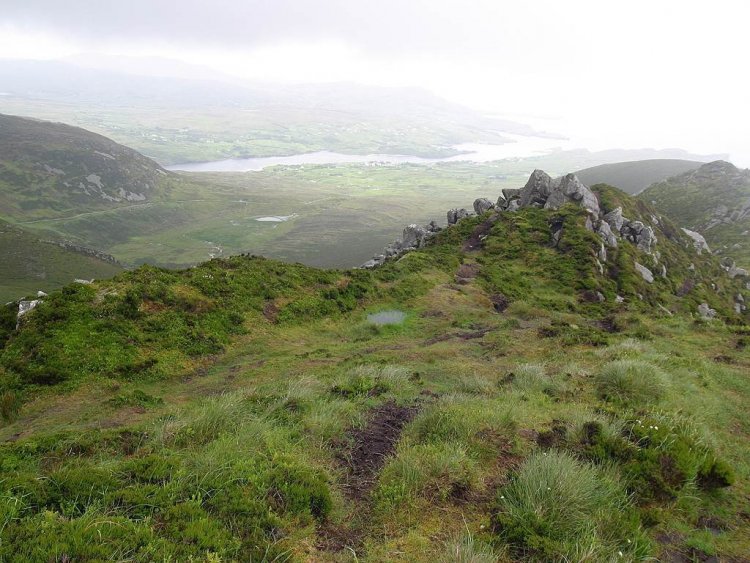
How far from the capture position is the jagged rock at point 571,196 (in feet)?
193

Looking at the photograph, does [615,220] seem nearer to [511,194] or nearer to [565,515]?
[511,194]

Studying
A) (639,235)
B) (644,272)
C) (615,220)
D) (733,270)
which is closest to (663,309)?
(644,272)

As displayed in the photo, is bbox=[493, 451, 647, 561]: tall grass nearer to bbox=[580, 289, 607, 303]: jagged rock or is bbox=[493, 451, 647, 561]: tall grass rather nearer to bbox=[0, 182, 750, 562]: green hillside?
bbox=[0, 182, 750, 562]: green hillside

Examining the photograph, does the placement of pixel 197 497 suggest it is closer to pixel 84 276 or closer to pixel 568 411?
pixel 568 411

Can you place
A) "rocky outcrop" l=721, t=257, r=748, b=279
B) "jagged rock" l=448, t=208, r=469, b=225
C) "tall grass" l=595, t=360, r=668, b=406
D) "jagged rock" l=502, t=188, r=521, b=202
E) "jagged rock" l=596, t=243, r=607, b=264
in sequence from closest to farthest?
1. "tall grass" l=595, t=360, r=668, b=406
2. "jagged rock" l=596, t=243, r=607, b=264
3. "jagged rock" l=448, t=208, r=469, b=225
4. "jagged rock" l=502, t=188, r=521, b=202
5. "rocky outcrop" l=721, t=257, r=748, b=279

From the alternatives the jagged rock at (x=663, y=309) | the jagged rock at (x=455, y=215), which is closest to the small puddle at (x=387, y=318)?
the jagged rock at (x=663, y=309)

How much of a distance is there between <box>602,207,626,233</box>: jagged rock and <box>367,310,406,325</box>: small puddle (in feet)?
A: 132

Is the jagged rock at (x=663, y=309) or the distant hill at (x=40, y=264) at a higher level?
the jagged rock at (x=663, y=309)

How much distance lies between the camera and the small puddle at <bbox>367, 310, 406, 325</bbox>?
2907cm

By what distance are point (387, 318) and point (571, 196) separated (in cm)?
4287

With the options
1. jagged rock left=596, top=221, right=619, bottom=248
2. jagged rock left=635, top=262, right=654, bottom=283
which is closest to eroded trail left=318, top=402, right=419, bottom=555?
jagged rock left=635, top=262, right=654, bottom=283

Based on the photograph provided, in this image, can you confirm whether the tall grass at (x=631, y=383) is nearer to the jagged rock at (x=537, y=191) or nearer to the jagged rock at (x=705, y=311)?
the jagged rock at (x=705, y=311)

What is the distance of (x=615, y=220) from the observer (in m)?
57.3

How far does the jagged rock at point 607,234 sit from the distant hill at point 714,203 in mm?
46772
